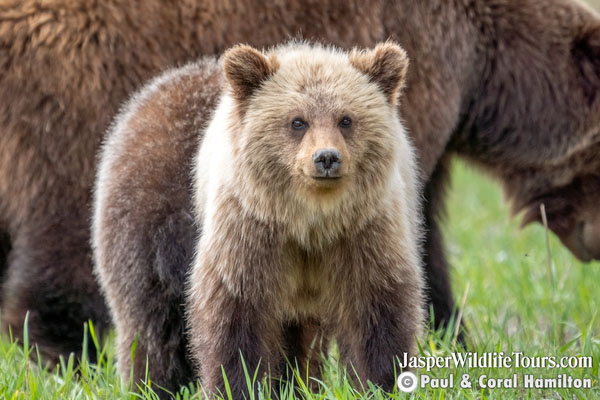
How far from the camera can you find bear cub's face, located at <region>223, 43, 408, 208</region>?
13.4 ft

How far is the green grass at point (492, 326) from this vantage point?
4438 millimetres

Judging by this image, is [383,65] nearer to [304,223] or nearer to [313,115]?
[313,115]

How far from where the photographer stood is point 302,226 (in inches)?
165

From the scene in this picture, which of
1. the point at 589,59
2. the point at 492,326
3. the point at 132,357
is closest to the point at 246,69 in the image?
the point at 132,357

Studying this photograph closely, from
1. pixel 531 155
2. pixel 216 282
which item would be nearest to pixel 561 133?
pixel 531 155

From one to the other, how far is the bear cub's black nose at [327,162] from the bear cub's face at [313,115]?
37 mm

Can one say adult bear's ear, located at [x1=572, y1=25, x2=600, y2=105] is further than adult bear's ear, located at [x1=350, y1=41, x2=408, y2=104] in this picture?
Yes

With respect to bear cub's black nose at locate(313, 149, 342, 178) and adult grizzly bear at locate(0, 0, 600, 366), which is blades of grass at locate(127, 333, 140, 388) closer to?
adult grizzly bear at locate(0, 0, 600, 366)

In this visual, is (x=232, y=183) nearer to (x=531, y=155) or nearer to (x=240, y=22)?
(x=240, y=22)

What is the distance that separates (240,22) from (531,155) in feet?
6.79

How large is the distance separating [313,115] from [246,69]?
38 centimetres

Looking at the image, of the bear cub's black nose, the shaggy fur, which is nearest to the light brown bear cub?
the bear cub's black nose

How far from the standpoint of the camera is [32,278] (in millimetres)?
5473

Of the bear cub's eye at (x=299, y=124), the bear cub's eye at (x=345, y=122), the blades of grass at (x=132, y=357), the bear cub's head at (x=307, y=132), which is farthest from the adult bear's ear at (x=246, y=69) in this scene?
the blades of grass at (x=132, y=357)
